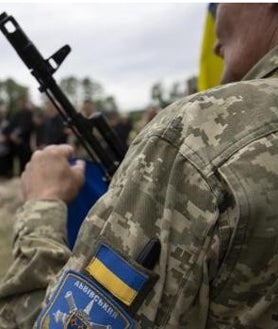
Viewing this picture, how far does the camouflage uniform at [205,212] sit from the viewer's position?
3.26ft

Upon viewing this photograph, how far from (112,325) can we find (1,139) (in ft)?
35.9

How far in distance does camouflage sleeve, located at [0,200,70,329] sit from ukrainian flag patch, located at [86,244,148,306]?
27 centimetres

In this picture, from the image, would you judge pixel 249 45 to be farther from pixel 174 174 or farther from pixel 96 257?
pixel 96 257

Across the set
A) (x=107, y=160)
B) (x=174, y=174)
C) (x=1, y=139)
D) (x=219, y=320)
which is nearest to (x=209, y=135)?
(x=174, y=174)

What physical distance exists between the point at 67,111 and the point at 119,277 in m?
1.04

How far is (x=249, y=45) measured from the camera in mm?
1313

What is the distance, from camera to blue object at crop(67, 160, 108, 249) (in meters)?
1.91

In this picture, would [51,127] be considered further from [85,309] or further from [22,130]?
[85,309]

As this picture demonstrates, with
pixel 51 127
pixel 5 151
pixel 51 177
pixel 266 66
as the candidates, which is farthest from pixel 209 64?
pixel 5 151

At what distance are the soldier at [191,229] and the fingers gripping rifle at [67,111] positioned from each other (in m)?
0.77

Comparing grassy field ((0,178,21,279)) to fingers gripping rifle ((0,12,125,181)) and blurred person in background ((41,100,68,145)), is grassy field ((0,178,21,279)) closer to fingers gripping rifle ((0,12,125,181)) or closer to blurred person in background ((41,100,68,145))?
blurred person in background ((41,100,68,145))

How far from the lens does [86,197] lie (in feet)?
6.40

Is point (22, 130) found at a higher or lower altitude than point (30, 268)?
lower

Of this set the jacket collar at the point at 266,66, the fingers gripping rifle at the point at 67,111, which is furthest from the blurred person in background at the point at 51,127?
the jacket collar at the point at 266,66
